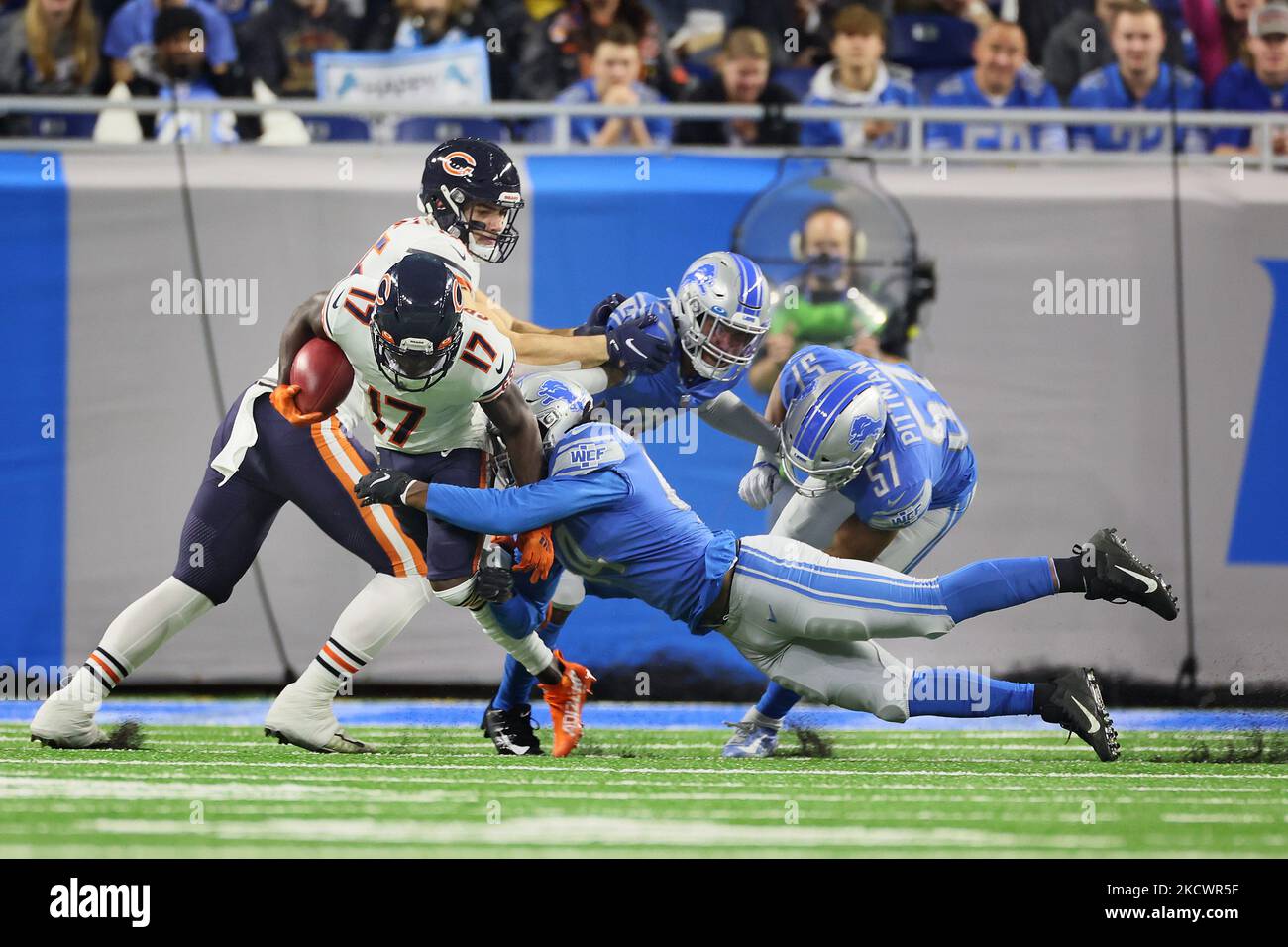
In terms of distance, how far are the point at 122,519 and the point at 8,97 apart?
1.85m

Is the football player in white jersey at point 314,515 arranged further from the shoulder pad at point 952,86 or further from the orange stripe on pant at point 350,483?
the shoulder pad at point 952,86

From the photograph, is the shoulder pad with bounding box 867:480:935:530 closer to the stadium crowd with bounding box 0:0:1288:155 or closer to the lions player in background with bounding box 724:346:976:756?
the lions player in background with bounding box 724:346:976:756

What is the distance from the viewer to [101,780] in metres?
4.64

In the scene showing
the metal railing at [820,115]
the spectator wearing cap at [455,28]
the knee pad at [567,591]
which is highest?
the spectator wearing cap at [455,28]

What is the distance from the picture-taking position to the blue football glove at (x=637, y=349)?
5.54 meters

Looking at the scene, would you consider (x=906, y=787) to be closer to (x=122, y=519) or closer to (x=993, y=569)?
(x=993, y=569)

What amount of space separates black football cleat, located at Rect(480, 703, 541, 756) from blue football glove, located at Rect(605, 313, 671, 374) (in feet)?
3.95

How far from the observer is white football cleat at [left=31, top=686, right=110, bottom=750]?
5.41m

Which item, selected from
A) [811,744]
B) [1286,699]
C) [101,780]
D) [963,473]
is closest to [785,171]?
[963,473]

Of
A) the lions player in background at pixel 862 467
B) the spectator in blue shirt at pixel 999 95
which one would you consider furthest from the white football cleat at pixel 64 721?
the spectator in blue shirt at pixel 999 95

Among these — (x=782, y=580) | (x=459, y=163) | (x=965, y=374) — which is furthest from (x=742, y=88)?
(x=782, y=580)

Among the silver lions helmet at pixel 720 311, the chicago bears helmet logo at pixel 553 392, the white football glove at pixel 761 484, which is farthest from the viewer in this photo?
the white football glove at pixel 761 484

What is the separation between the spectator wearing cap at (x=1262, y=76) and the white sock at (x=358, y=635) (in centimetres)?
468

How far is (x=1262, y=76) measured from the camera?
26.7 ft
